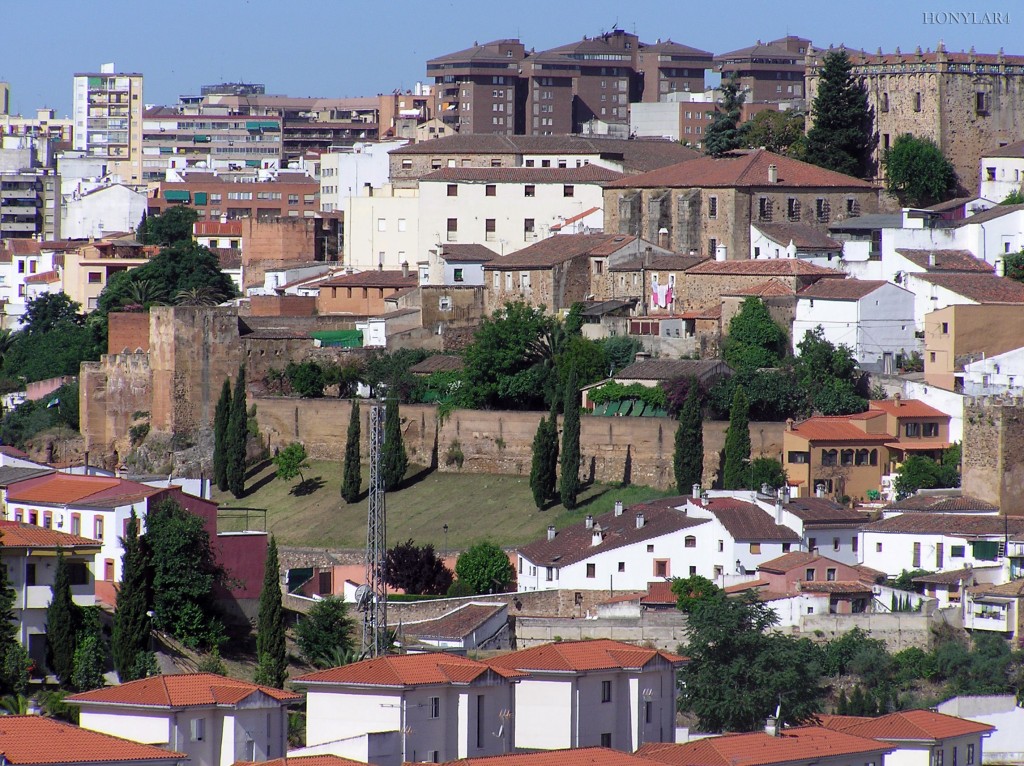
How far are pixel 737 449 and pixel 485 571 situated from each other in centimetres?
652

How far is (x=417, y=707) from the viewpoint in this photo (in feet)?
107

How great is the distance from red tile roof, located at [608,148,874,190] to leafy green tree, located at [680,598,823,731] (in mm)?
23464

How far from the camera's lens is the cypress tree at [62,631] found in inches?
1515

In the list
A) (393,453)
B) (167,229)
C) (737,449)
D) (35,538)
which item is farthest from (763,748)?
(167,229)

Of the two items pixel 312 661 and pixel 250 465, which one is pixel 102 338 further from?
pixel 312 661

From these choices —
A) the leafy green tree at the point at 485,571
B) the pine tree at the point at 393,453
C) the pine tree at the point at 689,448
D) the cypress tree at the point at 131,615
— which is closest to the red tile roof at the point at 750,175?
the pine tree at the point at 689,448

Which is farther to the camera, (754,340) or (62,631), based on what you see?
(754,340)

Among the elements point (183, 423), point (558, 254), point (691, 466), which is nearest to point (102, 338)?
point (183, 423)

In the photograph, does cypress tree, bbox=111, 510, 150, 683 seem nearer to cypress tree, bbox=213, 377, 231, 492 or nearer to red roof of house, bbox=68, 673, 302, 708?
red roof of house, bbox=68, 673, 302, 708

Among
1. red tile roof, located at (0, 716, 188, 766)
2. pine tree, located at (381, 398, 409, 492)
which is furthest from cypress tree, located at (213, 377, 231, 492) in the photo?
red tile roof, located at (0, 716, 188, 766)

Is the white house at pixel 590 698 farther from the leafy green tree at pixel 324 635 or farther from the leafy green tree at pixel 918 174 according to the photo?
the leafy green tree at pixel 918 174

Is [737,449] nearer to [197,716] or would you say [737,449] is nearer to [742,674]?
[742,674]

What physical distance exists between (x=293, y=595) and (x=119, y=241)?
4478 centimetres

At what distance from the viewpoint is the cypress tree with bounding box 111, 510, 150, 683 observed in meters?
39.2
